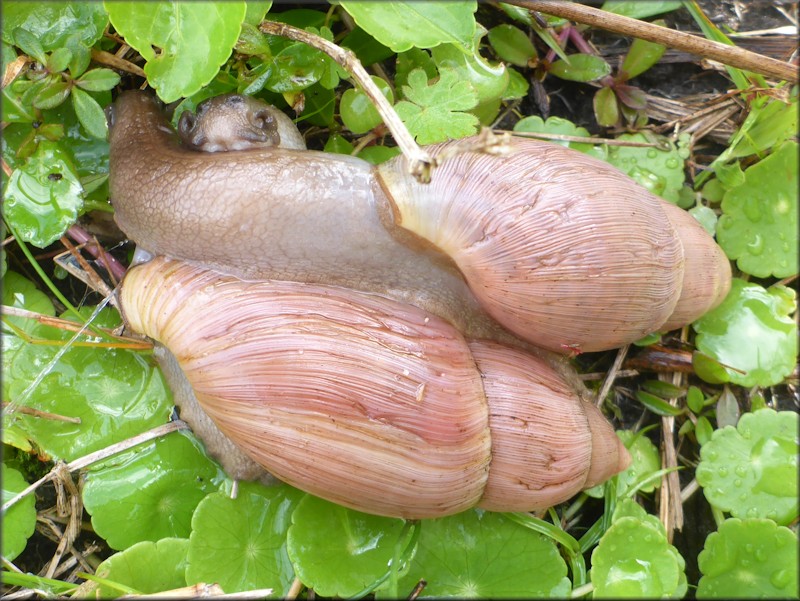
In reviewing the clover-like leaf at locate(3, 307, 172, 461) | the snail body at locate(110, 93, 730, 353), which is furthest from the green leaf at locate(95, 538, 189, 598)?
the snail body at locate(110, 93, 730, 353)

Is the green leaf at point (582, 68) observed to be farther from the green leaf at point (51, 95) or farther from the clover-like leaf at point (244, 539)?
the clover-like leaf at point (244, 539)

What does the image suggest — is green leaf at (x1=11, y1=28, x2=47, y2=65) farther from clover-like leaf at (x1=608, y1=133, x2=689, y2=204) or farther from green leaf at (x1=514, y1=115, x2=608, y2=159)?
clover-like leaf at (x1=608, y1=133, x2=689, y2=204)

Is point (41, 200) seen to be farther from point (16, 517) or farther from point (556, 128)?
point (556, 128)

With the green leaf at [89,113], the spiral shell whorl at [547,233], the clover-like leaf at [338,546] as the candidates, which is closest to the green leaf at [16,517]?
the clover-like leaf at [338,546]

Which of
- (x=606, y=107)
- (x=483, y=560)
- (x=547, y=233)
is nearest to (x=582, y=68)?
(x=606, y=107)

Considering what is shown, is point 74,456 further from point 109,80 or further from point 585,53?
point 585,53

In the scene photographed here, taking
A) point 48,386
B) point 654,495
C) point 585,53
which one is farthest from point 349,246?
point 654,495
